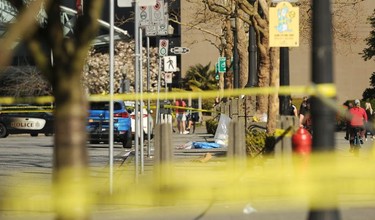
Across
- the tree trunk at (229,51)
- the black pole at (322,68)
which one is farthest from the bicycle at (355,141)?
the tree trunk at (229,51)

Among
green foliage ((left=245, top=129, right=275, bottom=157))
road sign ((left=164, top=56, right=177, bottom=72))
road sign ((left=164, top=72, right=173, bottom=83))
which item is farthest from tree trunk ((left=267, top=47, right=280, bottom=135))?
road sign ((left=164, top=72, right=173, bottom=83))

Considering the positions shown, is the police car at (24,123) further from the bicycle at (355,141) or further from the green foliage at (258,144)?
the green foliage at (258,144)

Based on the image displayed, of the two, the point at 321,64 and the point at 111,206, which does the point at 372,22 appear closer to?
the point at 111,206

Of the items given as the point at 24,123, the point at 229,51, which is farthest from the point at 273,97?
the point at 229,51

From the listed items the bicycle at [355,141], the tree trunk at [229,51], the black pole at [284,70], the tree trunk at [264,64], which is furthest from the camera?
the tree trunk at [229,51]

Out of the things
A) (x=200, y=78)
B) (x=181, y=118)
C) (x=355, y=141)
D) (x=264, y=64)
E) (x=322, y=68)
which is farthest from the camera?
(x=200, y=78)

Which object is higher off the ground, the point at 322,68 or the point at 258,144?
the point at 322,68

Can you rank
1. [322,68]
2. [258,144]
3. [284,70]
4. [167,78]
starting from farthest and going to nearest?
[167,78]
[258,144]
[284,70]
[322,68]

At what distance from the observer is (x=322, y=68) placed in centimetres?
551

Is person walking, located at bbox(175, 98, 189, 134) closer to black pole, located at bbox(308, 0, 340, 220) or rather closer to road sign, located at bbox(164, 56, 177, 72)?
road sign, located at bbox(164, 56, 177, 72)

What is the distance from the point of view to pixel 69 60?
4.05m

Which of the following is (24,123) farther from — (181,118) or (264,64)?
(264,64)

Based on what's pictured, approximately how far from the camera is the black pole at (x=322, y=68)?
548 cm

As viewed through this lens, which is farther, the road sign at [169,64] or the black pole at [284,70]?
the road sign at [169,64]
